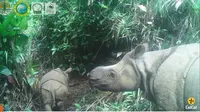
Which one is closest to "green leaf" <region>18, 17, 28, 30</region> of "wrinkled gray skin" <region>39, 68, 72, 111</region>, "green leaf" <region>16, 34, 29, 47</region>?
"green leaf" <region>16, 34, 29, 47</region>

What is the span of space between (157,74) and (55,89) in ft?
1.94

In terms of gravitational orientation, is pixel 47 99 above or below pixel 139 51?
below

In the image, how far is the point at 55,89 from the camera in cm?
146

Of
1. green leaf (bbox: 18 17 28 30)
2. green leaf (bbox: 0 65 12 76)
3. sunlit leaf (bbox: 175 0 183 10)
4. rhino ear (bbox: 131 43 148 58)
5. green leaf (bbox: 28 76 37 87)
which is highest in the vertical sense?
sunlit leaf (bbox: 175 0 183 10)

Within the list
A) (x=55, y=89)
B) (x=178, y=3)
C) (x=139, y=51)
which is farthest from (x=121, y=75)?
(x=178, y=3)

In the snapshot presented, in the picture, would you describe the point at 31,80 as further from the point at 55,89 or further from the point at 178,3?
the point at 178,3

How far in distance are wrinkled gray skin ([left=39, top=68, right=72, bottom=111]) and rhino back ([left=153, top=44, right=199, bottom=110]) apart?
0.53 meters

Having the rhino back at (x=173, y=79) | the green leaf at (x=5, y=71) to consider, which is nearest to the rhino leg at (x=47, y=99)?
the green leaf at (x=5, y=71)

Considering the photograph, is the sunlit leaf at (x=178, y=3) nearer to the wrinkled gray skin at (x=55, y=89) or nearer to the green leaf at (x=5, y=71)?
the wrinkled gray skin at (x=55, y=89)

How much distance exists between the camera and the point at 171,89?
1.29m

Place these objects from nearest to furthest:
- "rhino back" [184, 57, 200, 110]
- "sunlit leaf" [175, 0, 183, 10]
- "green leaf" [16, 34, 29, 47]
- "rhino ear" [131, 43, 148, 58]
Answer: "rhino back" [184, 57, 200, 110], "rhino ear" [131, 43, 148, 58], "sunlit leaf" [175, 0, 183, 10], "green leaf" [16, 34, 29, 47]

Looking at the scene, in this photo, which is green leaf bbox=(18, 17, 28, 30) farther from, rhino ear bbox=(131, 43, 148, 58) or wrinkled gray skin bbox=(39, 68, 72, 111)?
rhino ear bbox=(131, 43, 148, 58)

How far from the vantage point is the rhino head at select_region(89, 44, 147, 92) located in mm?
1394

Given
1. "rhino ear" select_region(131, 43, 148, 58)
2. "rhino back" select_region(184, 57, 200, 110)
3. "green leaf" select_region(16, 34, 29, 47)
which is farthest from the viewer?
"green leaf" select_region(16, 34, 29, 47)
